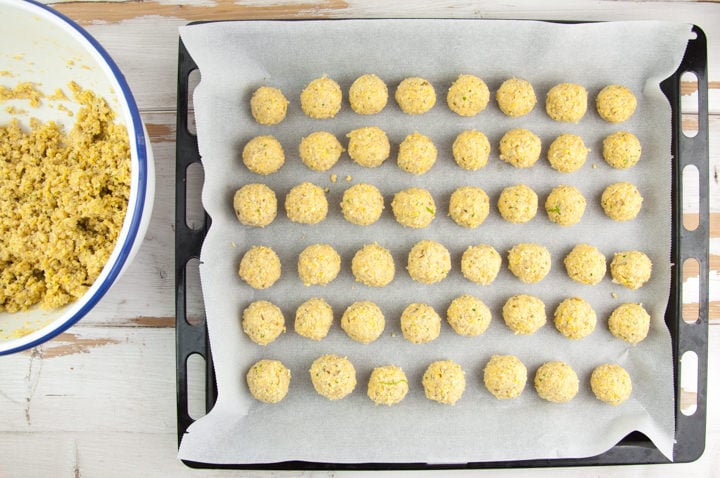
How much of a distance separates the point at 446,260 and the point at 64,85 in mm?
1288

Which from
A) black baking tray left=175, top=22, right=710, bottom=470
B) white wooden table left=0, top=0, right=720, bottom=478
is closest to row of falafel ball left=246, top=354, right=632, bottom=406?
black baking tray left=175, top=22, right=710, bottom=470

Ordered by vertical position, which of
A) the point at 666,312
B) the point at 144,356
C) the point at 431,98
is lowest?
the point at 144,356

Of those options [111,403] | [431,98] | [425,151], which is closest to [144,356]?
[111,403]

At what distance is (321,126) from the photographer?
6.44 feet

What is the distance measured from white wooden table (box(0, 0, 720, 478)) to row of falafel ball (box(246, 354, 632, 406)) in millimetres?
318

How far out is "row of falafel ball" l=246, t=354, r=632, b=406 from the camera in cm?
182

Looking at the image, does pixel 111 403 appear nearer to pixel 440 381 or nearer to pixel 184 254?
pixel 184 254

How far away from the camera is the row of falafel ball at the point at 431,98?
1.87m

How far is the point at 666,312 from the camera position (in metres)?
1.90

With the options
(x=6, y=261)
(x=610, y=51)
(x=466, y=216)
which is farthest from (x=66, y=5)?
(x=610, y=51)

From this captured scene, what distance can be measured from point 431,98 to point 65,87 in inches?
44.4

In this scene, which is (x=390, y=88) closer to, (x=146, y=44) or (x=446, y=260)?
(x=446, y=260)

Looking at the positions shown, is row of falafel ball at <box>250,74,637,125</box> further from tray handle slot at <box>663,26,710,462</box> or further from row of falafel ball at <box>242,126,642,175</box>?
tray handle slot at <box>663,26,710,462</box>

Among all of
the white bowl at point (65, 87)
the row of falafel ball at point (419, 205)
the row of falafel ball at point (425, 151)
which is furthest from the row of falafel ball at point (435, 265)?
the white bowl at point (65, 87)
